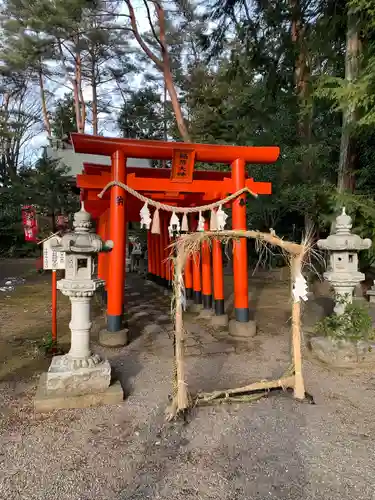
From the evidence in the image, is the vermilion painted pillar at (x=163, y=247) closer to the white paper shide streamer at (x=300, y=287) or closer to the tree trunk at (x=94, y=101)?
the white paper shide streamer at (x=300, y=287)

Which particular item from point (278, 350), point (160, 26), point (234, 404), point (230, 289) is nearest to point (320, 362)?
point (278, 350)

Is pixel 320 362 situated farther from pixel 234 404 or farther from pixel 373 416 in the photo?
pixel 234 404

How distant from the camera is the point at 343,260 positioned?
5324 millimetres

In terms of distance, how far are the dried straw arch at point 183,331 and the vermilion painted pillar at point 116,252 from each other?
8.47 ft

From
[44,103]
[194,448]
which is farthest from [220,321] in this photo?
[44,103]

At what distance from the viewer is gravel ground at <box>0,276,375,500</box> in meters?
2.50

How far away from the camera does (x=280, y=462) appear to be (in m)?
2.80

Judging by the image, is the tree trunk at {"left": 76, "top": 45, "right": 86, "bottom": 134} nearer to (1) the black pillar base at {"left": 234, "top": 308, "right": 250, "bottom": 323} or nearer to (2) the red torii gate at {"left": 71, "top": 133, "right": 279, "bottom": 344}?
(2) the red torii gate at {"left": 71, "top": 133, "right": 279, "bottom": 344}

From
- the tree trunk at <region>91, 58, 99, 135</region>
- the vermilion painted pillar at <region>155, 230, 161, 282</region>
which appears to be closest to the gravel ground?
the vermilion painted pillar at <region>155, 230, 161, 282</region>

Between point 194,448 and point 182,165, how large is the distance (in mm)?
4727

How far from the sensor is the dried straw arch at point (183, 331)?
3.45 meters

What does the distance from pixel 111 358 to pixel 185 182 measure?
3334 millimetres


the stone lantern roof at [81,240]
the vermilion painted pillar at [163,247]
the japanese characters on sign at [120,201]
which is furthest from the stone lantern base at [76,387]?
the vermilion painted pillar at [163,247]

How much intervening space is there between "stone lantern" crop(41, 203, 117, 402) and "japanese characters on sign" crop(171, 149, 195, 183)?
8.72 ft
